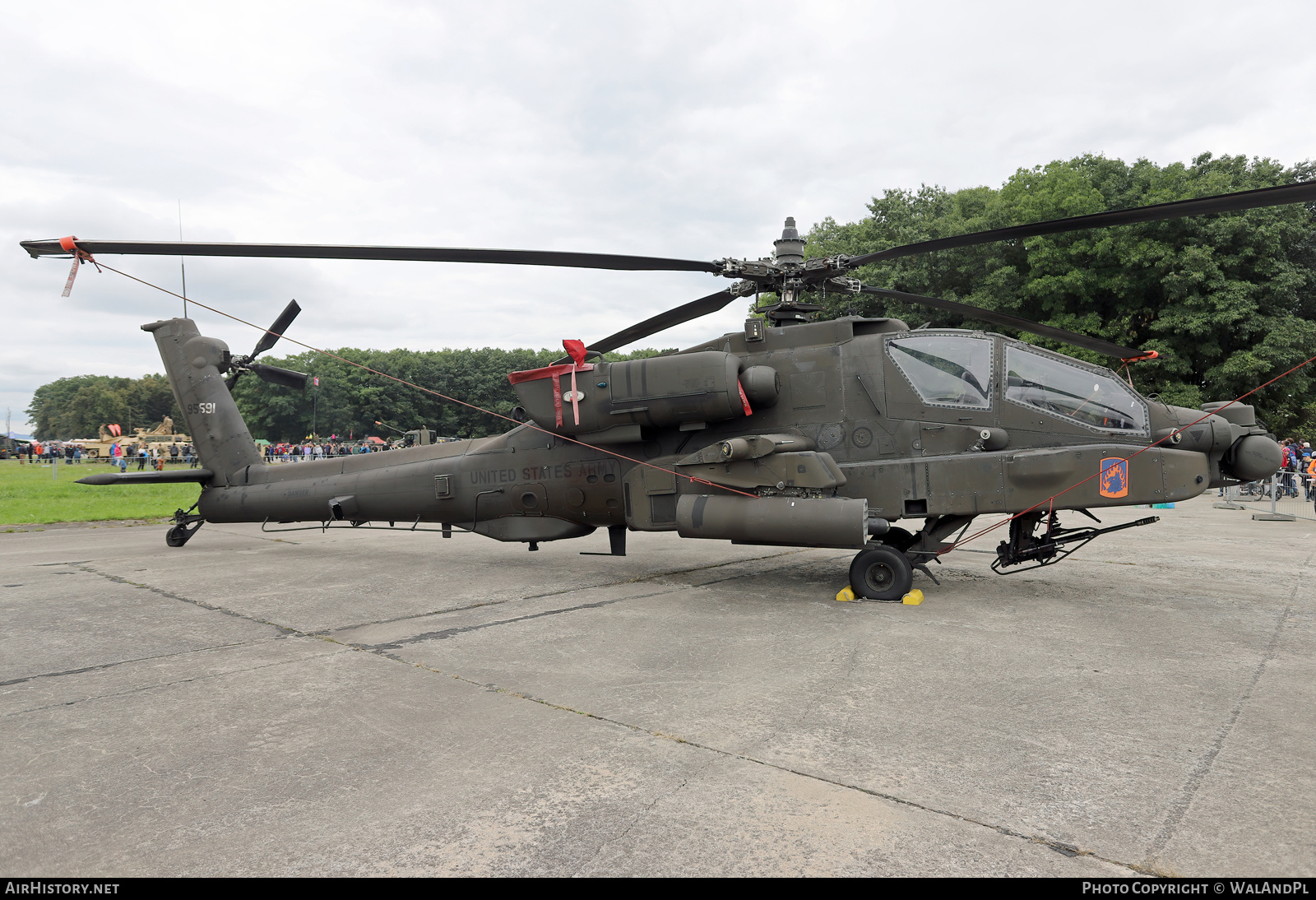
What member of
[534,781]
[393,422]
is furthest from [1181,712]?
→ [393,422]

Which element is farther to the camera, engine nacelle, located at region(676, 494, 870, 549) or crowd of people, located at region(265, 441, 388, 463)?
crowd of people, located at region(265, 441, 388, 463)

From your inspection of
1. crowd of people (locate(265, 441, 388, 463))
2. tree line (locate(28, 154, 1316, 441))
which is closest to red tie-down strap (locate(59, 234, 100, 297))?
tree line (locate(28, 154, 1316, 441))

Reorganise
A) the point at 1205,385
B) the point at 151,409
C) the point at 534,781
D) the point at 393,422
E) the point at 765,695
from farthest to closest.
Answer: the point at 151,409, the point at 393,422, the point at 1205,385, the point at 765,695, the point at 534,781

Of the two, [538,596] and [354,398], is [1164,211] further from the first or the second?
[354,398]

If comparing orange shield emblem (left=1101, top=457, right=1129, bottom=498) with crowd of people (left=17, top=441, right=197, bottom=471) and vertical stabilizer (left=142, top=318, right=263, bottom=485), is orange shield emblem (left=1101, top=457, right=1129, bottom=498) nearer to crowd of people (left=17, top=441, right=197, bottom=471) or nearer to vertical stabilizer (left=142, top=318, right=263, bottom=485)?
vertical stabilizer (left=142, top=318, right=263, bottom=485)

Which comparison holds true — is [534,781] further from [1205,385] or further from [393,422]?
[393,422]

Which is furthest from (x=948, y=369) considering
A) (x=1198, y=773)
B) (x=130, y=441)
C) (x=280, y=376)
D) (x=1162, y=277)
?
(x=130, y=441)

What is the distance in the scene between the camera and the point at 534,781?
3.22 m

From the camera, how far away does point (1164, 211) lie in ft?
17.7

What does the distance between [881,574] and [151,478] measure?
10355 millimetres

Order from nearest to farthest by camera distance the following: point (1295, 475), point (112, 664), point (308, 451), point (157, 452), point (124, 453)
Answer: point (112, 664) < point (1295, 475) < point (308, 451) < point (157, 452) < point (124, 453)

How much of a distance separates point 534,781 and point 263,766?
132 centimetres

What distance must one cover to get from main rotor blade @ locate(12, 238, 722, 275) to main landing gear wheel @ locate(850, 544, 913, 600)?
3617 millimetres

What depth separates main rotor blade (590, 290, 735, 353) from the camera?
27.3ft
